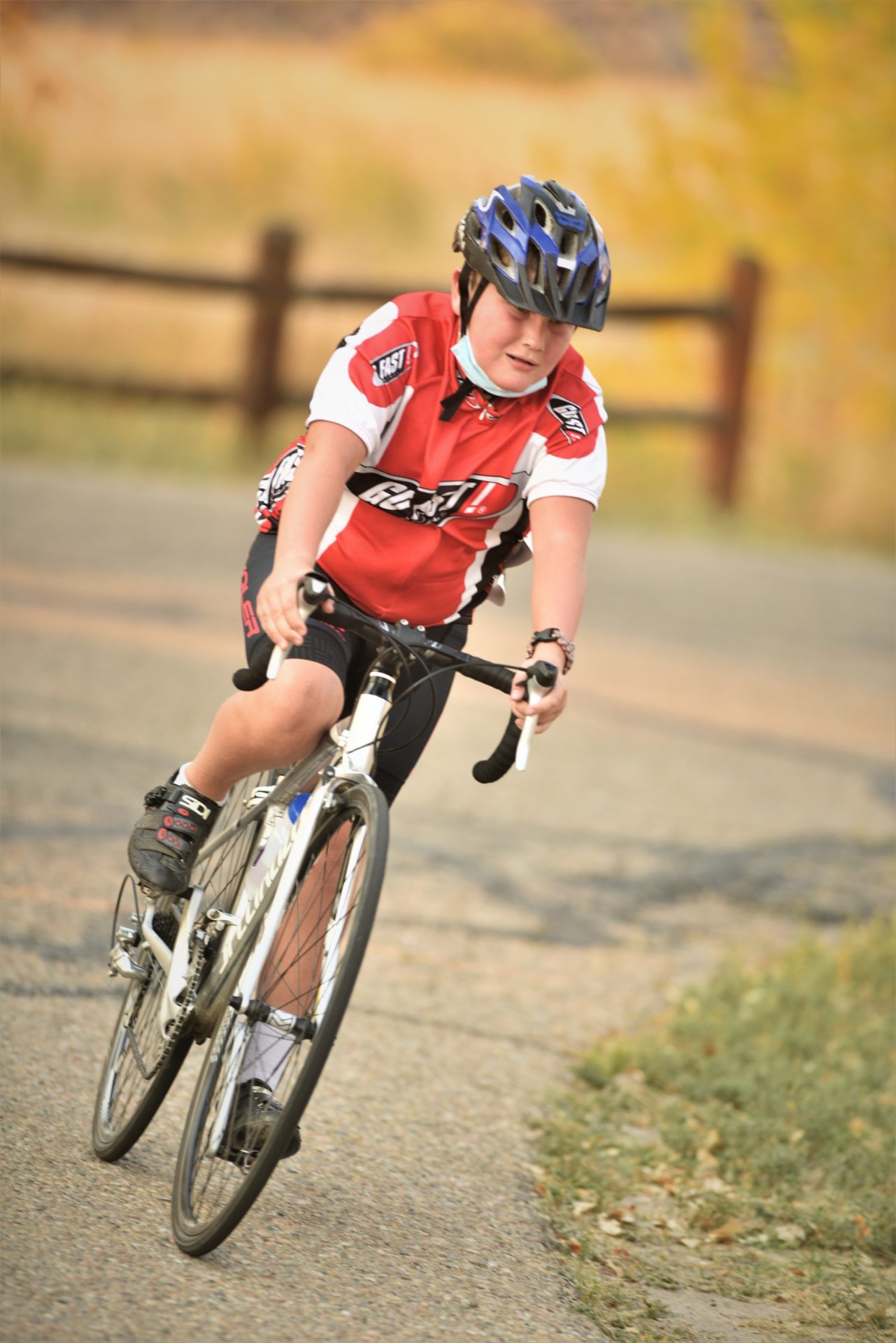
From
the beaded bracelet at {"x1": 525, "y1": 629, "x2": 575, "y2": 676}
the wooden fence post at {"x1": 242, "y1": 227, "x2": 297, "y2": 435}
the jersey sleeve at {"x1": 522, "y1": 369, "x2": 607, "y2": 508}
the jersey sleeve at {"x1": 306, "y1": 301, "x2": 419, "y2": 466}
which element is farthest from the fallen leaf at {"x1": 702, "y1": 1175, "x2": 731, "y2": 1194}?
the wooden fence post at {"x1": 242, "y1": 227, "x2": 297, "y2": 435}

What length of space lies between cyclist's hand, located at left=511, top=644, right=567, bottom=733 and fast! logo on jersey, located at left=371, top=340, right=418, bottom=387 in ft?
2.02

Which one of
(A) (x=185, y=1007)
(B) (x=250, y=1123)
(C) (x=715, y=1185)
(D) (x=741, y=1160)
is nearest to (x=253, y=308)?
(D) (x=741, y=1160)

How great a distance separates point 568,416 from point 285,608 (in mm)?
792

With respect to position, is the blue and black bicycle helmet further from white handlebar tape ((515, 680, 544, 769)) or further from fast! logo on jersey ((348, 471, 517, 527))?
white handlebar tape ((515, 680, 544, 769))

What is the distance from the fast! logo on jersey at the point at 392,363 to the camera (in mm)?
3457

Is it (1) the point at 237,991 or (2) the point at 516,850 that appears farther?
(2) the point at 516,850

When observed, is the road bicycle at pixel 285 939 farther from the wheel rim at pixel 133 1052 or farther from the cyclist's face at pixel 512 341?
the cyclist's face at pixel 512 341

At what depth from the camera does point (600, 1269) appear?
3791 mm

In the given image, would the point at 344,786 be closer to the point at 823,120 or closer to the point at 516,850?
the point at 516,850

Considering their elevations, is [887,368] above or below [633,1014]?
above

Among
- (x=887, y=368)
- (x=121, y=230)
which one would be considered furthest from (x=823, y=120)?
(x=121, y=230)

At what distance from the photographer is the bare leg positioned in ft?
11.1

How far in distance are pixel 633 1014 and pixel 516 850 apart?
5.01 ft

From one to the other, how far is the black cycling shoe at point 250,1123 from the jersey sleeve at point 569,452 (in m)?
1.28
